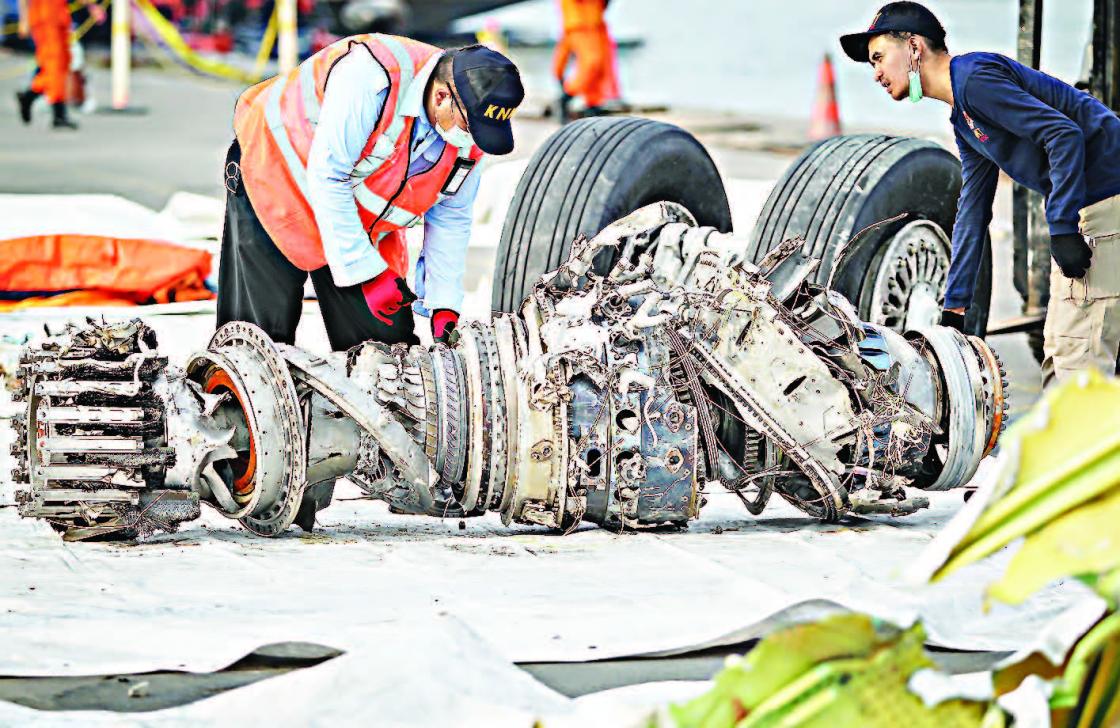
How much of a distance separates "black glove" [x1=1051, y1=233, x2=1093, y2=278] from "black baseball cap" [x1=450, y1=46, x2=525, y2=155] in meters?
1.55

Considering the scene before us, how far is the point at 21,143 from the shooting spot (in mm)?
12461

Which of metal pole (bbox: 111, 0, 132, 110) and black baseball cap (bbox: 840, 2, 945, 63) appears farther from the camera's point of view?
metal pole (bbox: 111, 0, 132, 110)

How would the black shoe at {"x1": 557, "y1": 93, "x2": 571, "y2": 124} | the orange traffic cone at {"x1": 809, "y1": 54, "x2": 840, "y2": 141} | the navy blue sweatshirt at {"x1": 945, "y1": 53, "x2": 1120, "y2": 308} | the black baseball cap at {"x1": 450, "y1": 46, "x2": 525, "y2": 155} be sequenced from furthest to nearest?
the black shoe at {"x1": 557, "y1": 93, "x2": 571, "y2": 124}
the orange traffic cone at {"x1": 809, "y1": 54, "x2": 840, "y2": 141}
the black baseball cap at {"x1": 450, "y1": 46, "x2": 525, "y2": 155}
the navy blue sweatshirt at {"x1": 945, "y1": 53, "x2": 1120, "y2": 308}

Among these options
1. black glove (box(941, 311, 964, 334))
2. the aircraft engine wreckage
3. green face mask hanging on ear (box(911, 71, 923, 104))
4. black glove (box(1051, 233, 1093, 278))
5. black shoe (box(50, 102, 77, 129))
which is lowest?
the aircraft engine wreckage

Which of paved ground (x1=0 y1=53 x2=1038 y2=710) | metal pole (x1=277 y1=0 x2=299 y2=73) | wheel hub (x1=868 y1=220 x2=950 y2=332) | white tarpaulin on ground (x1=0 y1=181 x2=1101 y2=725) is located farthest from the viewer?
metal pole (x1=277 y1=0 x2=299 y2=73)

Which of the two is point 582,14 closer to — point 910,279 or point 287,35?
point 287,35

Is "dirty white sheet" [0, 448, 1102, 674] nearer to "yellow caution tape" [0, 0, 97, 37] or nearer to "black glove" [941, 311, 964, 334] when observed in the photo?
"black glove" [941, 311, 964, 334]

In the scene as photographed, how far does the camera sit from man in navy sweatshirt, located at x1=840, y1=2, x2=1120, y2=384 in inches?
165

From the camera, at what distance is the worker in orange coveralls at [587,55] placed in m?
13.0

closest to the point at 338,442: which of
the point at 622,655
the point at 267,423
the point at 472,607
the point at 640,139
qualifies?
the point at 267,423

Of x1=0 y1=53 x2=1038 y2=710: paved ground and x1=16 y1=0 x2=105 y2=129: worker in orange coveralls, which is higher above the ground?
x1=16 y1=0 x2=105 y2=129: worker in orange coveralls

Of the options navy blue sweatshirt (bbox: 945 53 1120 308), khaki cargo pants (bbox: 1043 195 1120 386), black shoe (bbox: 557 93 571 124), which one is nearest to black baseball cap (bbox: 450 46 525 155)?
navy blue sweatshirt (bbox: 945 53 1120 308)

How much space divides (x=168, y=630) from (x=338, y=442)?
812 mm

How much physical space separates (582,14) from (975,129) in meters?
8.97
